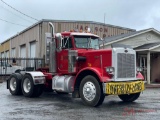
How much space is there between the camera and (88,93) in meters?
10.2

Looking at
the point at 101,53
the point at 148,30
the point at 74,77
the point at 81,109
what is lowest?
the point at 81,109

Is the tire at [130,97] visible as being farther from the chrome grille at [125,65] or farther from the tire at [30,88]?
the tire at [30,88]

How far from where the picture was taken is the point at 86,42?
39.1ft

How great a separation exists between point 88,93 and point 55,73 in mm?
2528

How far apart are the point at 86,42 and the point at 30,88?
123 inches

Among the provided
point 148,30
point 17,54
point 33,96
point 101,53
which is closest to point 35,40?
point 17,54

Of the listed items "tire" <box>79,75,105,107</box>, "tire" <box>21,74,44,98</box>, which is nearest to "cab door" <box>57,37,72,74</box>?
"tire" <box>21,74,44,98</box>

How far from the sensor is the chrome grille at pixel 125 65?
10.2 meters

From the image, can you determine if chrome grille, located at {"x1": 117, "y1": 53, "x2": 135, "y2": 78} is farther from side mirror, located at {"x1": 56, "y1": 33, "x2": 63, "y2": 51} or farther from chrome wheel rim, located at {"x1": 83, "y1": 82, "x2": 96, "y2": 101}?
side mirror, located at {"x1": 56, "y1": 33, "x2": 63, "y2": 51}

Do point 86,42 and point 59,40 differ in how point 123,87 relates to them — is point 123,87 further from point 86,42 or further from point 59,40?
point 59,40

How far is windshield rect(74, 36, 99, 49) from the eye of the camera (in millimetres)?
11719

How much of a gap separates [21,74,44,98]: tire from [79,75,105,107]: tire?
2723 mm

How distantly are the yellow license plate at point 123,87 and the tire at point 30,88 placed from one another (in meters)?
3.96

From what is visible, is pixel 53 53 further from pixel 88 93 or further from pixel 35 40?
pixel 35 40
